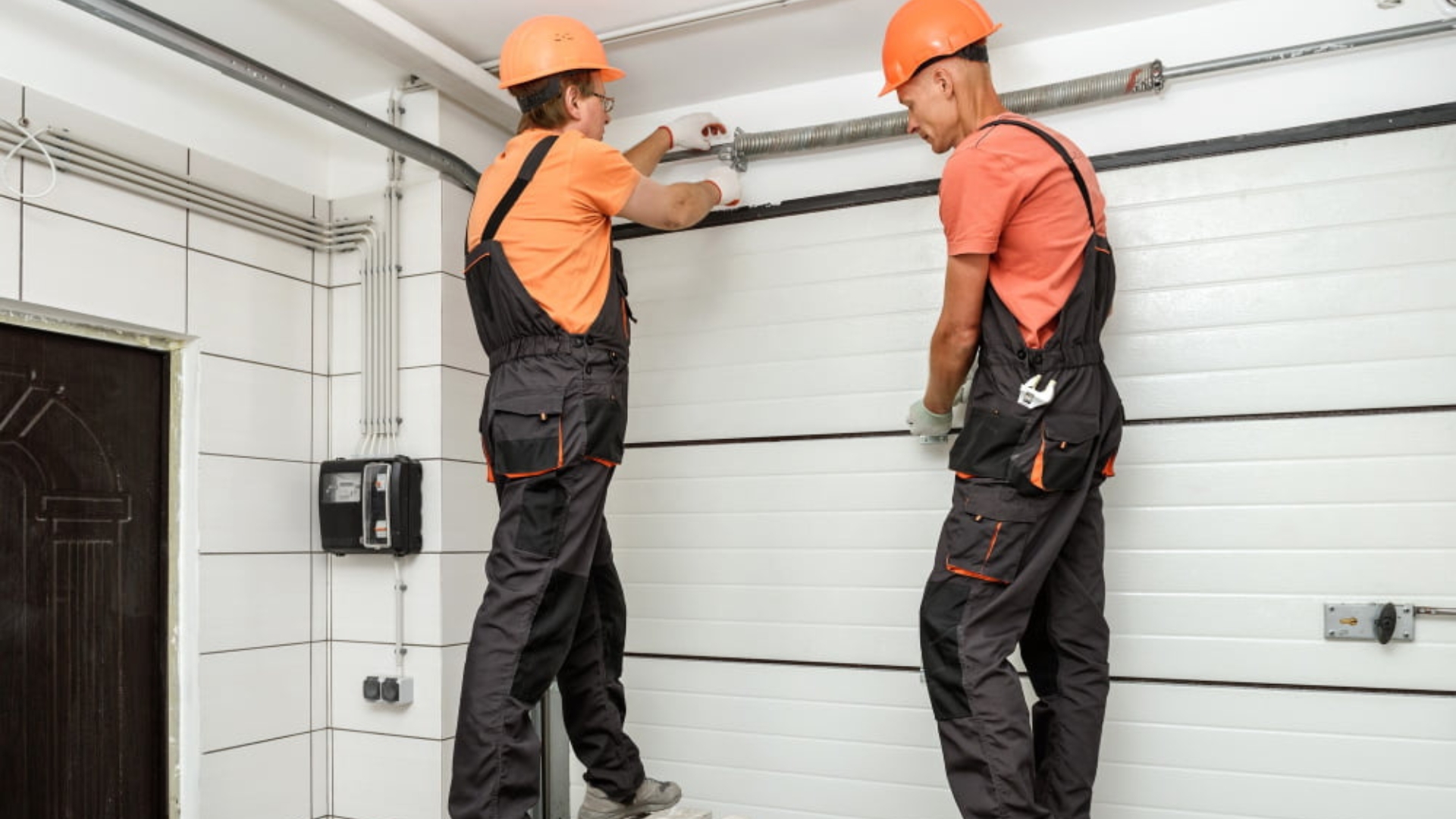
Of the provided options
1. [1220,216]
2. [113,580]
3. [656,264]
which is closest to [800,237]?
[656,264]

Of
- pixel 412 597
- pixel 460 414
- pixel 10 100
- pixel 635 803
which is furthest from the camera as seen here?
Result: pixel 460 414

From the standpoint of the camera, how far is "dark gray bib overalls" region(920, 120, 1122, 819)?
205 centimetres

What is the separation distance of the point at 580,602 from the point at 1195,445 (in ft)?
5.54

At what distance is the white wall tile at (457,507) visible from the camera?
3.10 metres

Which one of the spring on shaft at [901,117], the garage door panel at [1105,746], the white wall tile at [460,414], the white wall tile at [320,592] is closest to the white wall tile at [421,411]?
the white wall tile at [460,414]

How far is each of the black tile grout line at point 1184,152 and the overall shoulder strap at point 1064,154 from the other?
753 mm

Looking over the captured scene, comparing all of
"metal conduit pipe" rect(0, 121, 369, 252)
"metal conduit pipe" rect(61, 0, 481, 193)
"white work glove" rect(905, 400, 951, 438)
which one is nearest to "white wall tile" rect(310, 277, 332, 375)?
"metal conduit pipe" rect(0, 121, 369, 252)

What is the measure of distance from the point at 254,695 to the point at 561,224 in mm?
1709

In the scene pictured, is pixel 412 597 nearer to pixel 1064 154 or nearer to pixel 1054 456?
pixel 1054 456

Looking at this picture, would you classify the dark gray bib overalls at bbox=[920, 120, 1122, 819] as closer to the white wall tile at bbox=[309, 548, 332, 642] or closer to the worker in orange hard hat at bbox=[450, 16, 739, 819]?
the worker in orange hard hat at bbox=[450, 16, 739, 819]

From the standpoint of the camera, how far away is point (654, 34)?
2980 mm

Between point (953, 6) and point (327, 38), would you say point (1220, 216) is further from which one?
point (327, 38)

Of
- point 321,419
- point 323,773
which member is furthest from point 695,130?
point 323,773

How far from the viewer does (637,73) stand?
10.6 feet
